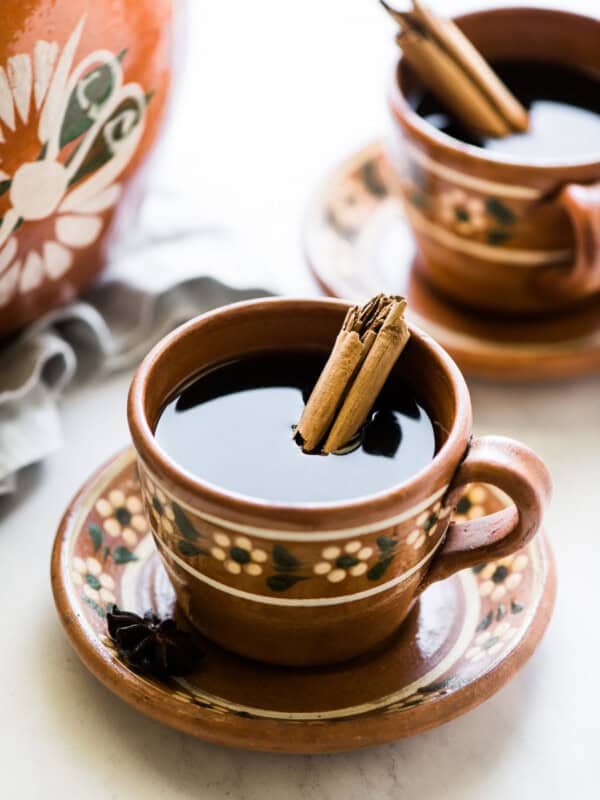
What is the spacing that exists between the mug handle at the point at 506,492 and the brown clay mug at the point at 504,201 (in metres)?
0.29

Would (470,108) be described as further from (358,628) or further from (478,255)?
(358,628)

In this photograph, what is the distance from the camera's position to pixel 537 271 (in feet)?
3.22

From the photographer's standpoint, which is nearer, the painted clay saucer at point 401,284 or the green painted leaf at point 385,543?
the green painted leaf at point 385,543

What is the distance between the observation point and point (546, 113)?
1.05m

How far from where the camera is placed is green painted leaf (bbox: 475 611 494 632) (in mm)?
763

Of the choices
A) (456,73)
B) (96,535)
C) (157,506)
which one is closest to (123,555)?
(96,535)

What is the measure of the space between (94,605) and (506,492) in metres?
0.28

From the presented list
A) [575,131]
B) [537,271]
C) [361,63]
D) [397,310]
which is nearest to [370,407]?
[397,310]

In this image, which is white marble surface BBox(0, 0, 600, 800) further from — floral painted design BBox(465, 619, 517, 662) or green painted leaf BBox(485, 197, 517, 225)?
green painted leaf BBox(485, 197, 517, 225)

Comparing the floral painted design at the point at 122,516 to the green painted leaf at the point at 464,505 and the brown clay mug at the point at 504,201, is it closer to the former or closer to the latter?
the green painted leaf at the point at 464,505

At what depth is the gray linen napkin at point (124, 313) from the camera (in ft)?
3.03

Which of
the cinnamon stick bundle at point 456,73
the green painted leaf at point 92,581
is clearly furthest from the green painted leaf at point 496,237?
the green painted leaf at point 92,581

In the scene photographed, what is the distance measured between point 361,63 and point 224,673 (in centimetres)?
87

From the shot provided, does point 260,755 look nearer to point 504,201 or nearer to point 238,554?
point 238,554
